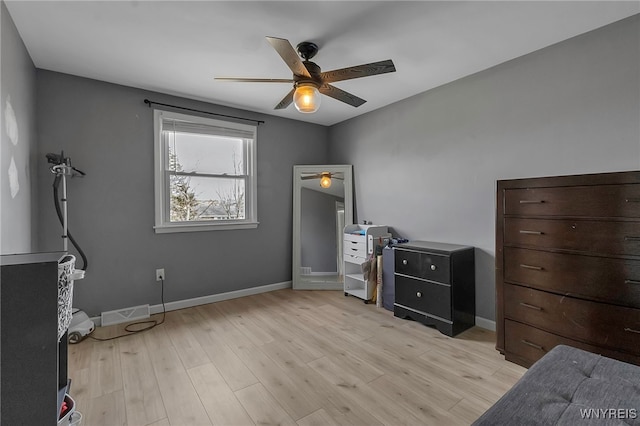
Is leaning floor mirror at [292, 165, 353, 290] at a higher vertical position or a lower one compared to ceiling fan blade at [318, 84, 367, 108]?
lower

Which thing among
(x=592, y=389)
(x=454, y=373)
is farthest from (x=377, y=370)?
(x=592, y=389)

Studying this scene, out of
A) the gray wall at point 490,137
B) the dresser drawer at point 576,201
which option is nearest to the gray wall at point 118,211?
the gray wall at point 490,137

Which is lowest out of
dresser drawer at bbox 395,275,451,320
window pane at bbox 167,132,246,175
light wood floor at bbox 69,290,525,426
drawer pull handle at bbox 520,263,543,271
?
light wood floor at bbox 69,290,525,426

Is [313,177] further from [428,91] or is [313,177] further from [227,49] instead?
[227,49]

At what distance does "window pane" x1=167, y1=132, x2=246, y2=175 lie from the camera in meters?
3.37

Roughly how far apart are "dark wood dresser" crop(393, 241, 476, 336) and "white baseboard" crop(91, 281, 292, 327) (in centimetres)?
178

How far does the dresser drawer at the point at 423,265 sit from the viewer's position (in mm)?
2660

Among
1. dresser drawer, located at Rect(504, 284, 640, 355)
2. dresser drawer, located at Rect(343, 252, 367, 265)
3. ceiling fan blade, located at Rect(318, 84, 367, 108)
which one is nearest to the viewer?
dresser drawer, located at Rect(504, 284, 640, 355)

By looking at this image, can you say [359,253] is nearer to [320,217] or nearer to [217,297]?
[320,217]

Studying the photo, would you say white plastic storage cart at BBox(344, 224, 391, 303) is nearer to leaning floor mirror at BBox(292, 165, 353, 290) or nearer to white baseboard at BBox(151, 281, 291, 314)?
leaning floor mirror at BBox(292, 165, 353, 290)

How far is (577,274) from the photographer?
188 cm

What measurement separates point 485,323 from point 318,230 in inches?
92.5

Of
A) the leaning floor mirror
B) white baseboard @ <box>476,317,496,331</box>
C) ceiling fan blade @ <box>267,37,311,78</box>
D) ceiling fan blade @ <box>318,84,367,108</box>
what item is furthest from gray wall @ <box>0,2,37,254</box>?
white baseboard @ <box>476,317,496,331</box>

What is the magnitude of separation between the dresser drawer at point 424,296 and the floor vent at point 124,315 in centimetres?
274
